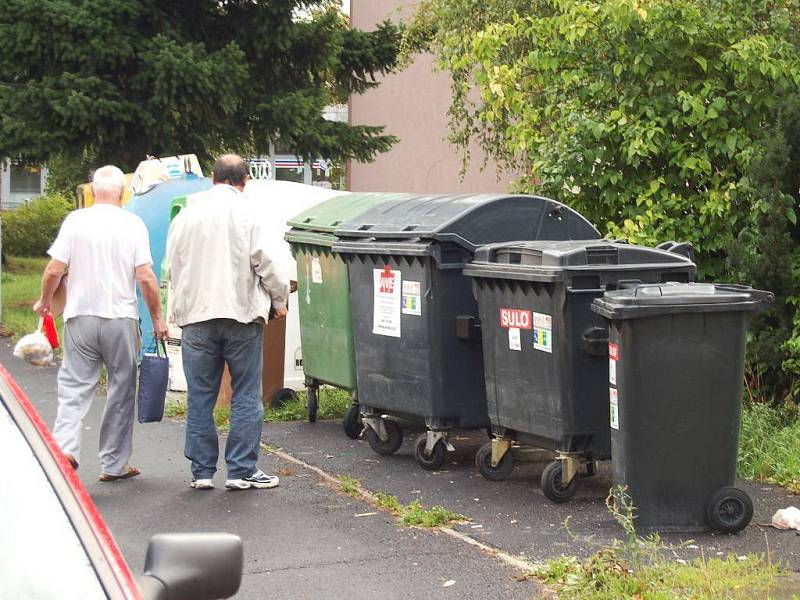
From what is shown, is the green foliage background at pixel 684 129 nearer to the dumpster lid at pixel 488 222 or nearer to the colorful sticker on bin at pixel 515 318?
the dumpster lid at pixel 488 222

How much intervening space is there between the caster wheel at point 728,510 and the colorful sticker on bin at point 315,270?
404 centimetres

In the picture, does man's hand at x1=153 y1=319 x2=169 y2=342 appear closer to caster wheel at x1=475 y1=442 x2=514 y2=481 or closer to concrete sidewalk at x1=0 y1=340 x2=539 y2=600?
concrete sidewalk at x1=0 y1=340 x2=539 y2=600

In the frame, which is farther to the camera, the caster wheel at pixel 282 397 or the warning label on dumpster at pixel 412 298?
the caster wheel at pixel 282 397

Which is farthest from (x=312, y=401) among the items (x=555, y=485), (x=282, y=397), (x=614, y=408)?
(x=614, y=408)

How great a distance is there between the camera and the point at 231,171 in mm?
8000

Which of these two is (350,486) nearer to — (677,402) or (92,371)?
(92,371)

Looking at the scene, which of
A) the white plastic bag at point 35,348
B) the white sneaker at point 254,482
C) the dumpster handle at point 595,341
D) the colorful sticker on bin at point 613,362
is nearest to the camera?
the colorful sticker on bin at point 613,362

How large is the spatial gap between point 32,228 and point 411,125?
11577 mm

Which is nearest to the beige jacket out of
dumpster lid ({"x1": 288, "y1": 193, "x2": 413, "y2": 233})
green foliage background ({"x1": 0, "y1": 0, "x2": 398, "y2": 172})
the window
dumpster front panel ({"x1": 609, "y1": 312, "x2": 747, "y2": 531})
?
dumpster lid ({"x1": 288, "y1": 193, "x2": 413, "y2": 233})

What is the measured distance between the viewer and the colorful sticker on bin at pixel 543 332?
7.31 m

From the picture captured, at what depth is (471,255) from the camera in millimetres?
8203

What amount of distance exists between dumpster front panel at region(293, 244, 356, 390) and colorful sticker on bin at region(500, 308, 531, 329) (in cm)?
187

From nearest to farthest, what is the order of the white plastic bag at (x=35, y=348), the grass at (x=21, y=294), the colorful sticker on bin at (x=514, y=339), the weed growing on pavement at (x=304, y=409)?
1. the colorful sticker on bin at (x=514, y=339)
2. the white plastic bag at (x=35, y=348)
3. the weed growing on pavement at (x=304, y=409)
4. the grass at (x=21, y=294)

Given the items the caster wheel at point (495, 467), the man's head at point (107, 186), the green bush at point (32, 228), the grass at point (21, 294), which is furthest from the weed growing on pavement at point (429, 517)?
the green bush at point (32, 228)
